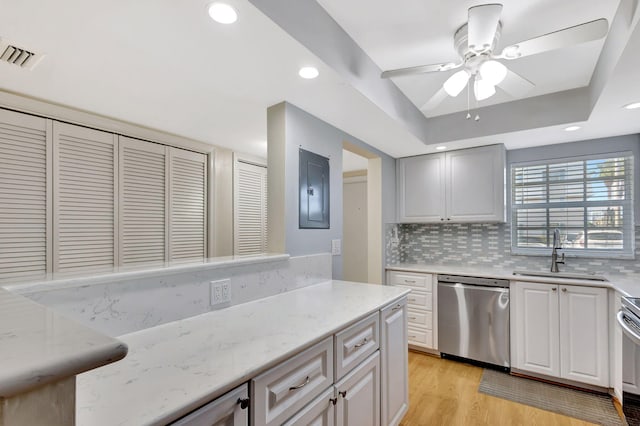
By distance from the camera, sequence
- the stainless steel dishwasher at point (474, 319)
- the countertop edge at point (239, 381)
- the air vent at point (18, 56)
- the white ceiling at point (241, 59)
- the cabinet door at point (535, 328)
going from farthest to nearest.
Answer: the stainless steel dishwasher at point (474, 319) < the cabinet door at point (535, 328) < the air vent at point (18, 56) < the white ceiling at point (241, 59) < the countertop edge at point (239, 381)

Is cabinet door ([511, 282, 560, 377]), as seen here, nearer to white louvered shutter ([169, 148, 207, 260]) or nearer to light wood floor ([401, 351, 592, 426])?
light wood floor ([401, 351, 592, 426])

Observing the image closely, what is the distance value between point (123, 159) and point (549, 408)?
12.7 feet

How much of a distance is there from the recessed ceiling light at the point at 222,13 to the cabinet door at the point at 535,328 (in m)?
2.96

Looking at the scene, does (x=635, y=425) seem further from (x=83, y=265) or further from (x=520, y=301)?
(x=83, y=265)

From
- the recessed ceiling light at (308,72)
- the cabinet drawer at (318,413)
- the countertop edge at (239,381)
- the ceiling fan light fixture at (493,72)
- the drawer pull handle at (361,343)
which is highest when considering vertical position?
the recessed ceiling light at (308,72)

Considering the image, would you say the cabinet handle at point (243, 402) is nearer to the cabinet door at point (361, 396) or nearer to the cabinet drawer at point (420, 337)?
the cabinet door at point (361, 396)

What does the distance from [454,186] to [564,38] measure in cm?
213

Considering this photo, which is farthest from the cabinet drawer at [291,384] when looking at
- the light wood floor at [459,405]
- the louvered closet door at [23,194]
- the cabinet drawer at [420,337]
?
the cabinet drawer at [420,337]

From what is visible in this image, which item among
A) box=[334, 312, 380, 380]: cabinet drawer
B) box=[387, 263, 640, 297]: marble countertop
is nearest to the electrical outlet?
box=[334, 312, 380, 380]: cabinet drawer

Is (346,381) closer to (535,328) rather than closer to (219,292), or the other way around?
(219,292)

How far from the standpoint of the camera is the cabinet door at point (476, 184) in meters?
3.09

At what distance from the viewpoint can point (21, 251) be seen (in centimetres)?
211

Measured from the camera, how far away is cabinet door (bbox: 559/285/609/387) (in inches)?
95.7

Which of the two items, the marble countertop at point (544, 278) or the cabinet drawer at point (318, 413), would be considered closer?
the cabinet drawer at point (318, 413)
